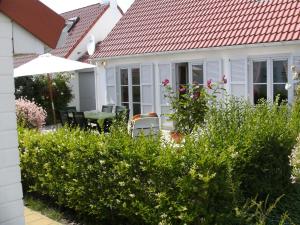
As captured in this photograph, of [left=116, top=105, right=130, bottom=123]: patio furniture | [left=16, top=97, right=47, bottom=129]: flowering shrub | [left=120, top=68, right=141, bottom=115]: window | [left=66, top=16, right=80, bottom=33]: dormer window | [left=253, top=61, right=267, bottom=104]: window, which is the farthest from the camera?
[left=66, top=16, right=80, bottom=33]: dormer window

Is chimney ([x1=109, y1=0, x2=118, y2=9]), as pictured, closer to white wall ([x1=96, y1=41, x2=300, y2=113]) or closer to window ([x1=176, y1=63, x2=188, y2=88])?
white wall ([x1=96, y1=41, x2=300, y2=113])

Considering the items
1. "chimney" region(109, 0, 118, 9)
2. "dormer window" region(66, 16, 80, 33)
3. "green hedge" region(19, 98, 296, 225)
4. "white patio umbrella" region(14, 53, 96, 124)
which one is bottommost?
"green hedge" region(19, 98, 296, 225)

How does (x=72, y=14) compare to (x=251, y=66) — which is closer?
(x=251, y=66)

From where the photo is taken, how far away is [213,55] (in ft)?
47.0

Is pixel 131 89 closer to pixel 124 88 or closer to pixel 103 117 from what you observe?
pixel 124 88

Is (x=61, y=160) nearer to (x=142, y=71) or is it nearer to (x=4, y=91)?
(x=4, y=91)

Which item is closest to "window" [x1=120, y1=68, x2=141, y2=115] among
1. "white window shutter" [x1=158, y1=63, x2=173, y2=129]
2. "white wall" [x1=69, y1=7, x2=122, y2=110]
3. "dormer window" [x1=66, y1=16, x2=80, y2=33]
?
"white window shutter" [x1=158, y1=63, x2=173, y2=129]

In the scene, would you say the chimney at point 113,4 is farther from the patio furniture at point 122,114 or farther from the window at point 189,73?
the patio furniture at point 122,114

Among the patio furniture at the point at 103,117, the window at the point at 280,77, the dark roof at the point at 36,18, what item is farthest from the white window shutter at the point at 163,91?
the dark roof at the point at 36,18

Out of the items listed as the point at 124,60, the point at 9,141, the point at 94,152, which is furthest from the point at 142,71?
the point at 9,141

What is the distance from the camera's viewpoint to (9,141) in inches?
142

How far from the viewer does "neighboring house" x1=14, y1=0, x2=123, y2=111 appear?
2364cm

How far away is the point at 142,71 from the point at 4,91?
13558 millimetres

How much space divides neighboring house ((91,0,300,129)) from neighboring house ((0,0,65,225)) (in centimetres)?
803
